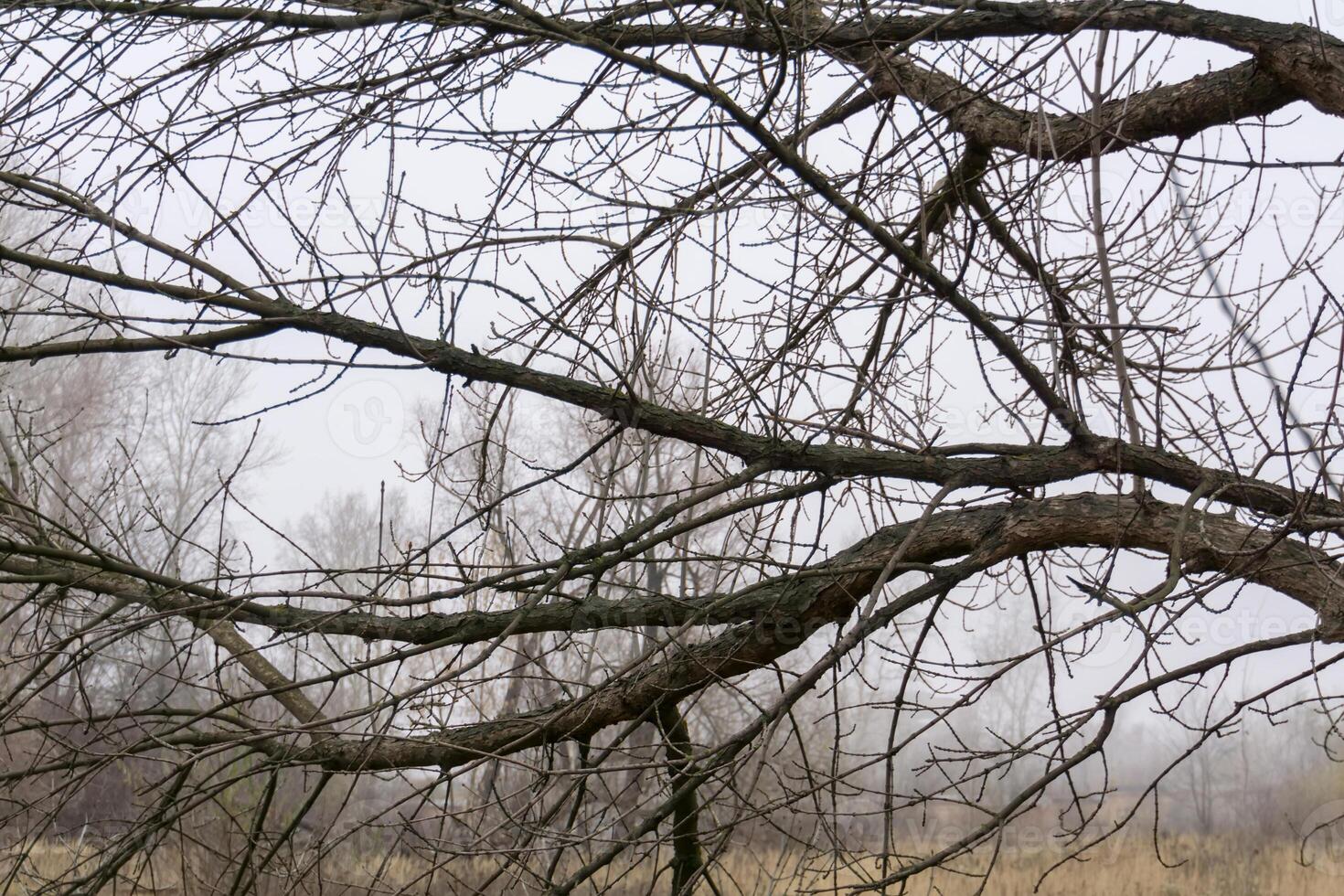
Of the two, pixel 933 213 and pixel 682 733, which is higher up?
pixel 933 213

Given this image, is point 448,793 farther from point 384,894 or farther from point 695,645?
point 695,645

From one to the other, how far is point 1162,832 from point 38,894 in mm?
9471

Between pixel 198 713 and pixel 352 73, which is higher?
pixel 352 73

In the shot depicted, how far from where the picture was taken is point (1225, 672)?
2961 mm

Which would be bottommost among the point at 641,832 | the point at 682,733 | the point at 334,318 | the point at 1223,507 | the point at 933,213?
the point at 641,832

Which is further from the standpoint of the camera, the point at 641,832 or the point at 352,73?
the point at 352,73

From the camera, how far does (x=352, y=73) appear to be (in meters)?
3.78

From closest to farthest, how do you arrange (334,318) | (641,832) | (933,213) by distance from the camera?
(641,832), (334,318), (933,213)

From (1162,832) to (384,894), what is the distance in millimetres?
8992

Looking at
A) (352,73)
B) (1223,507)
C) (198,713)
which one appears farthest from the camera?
(1223,507)

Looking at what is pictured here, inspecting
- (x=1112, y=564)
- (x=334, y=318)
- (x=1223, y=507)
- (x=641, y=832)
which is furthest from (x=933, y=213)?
(x=641, y=832)

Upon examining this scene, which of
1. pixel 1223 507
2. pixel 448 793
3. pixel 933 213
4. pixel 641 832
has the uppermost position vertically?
pixel 933 213

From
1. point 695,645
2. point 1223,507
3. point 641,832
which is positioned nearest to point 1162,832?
point 1223,507

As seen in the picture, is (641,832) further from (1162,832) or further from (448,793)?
(1162,832)
